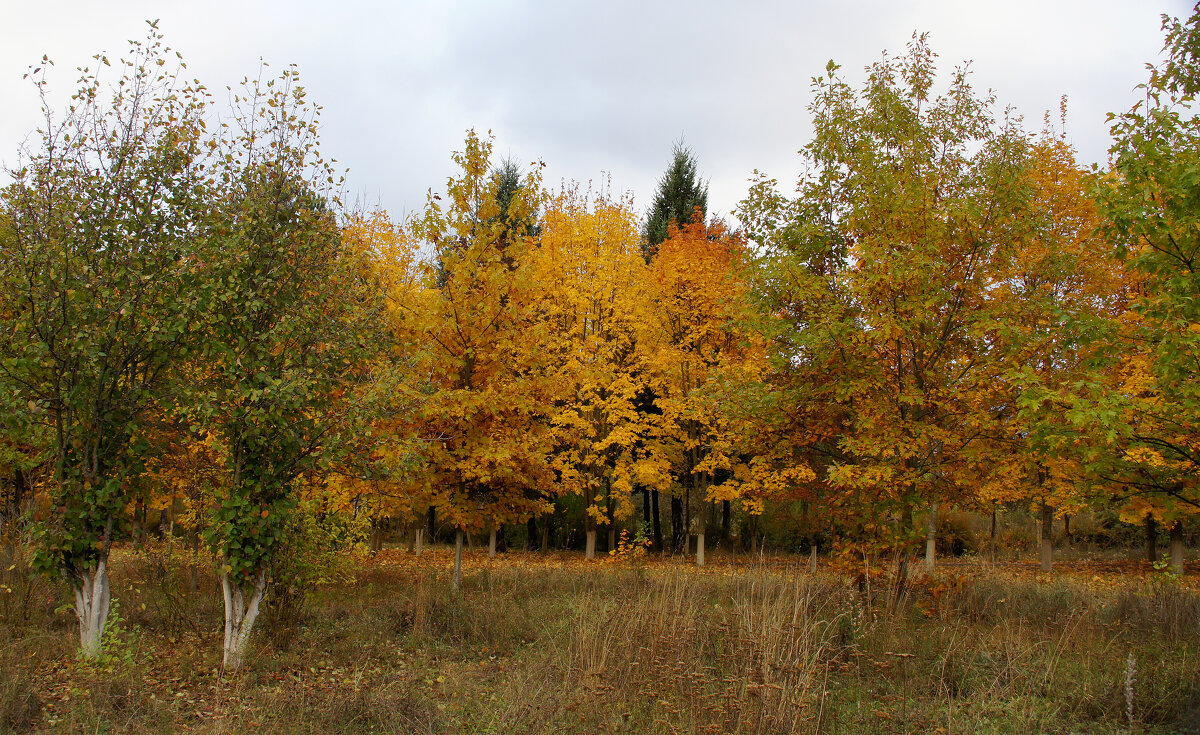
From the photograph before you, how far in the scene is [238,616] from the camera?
718 centimetres

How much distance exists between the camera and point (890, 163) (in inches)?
390

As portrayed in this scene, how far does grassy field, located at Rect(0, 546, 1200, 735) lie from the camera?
5109 millimetres

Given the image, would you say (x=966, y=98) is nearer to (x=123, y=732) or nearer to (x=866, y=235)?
(x=866, y=235)

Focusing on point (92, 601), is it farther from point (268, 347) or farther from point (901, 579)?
point (901, 579)

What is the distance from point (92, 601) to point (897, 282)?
9054 mm

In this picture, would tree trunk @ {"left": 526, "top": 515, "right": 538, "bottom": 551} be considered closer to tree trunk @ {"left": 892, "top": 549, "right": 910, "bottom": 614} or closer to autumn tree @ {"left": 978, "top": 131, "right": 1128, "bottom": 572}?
autumn tree @ {"left": 978, "top": 131, "right": 1128, "bottom": 572}

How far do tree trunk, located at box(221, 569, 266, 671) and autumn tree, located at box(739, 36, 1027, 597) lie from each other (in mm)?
6220

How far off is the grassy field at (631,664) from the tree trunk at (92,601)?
32 centimetres

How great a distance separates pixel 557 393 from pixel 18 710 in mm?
7712

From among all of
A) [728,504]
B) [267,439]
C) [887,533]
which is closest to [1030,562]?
[728,504]

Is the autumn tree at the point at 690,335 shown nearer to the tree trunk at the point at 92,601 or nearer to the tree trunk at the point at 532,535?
the tree trunk at the point at 532,535

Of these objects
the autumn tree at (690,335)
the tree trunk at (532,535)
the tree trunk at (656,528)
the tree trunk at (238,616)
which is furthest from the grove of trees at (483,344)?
the tree trunk at (532,535)

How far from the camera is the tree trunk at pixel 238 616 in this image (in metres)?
A: 6.89

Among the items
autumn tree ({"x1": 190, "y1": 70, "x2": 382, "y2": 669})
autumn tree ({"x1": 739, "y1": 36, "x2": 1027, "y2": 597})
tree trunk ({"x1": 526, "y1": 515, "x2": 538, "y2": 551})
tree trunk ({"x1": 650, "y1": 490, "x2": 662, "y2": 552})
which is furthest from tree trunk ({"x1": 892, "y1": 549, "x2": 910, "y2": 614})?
tree trunk ({"x1": 526, "y1": 515, "x2": 538, "y2": 551})
